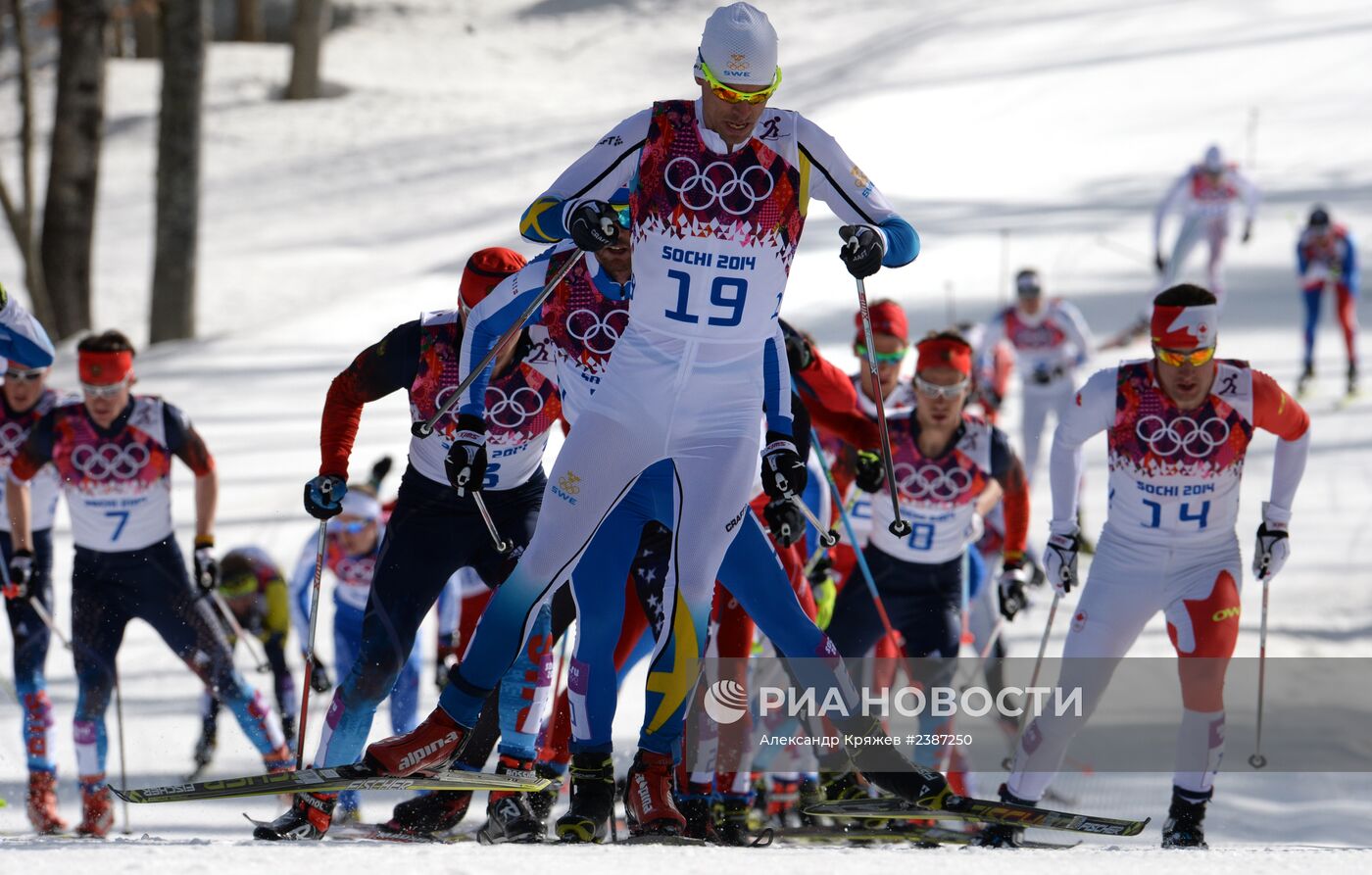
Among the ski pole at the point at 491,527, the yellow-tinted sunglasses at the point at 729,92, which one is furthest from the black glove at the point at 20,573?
the yellow-tinted sunglasses at the point at 729,92

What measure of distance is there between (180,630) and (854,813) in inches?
133

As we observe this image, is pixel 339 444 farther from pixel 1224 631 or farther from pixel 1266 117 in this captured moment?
pixel 1266 117

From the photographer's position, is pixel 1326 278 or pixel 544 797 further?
pixel 1326 278

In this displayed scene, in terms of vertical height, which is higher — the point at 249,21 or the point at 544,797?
the point at 249,21

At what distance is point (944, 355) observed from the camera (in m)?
7.23

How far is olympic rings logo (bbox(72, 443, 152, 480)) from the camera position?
290 inches

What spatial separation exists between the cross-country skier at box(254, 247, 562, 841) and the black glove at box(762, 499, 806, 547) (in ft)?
3.60

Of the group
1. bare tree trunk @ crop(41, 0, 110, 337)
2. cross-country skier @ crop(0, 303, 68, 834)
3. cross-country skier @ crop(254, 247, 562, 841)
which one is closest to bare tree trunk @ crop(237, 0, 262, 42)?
bare tree trunk @ crop(41, 0, 110, 337)

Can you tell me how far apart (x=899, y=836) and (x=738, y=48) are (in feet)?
9.46

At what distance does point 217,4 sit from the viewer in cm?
4172

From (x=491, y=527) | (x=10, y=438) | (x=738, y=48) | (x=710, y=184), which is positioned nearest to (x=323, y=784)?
(x=491, y=527)

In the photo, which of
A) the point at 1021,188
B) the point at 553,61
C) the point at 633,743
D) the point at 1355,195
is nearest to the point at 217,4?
the point at 553,61

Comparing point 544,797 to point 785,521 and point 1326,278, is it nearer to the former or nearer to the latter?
point 785,521

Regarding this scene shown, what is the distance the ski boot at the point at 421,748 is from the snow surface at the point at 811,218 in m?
0.45
